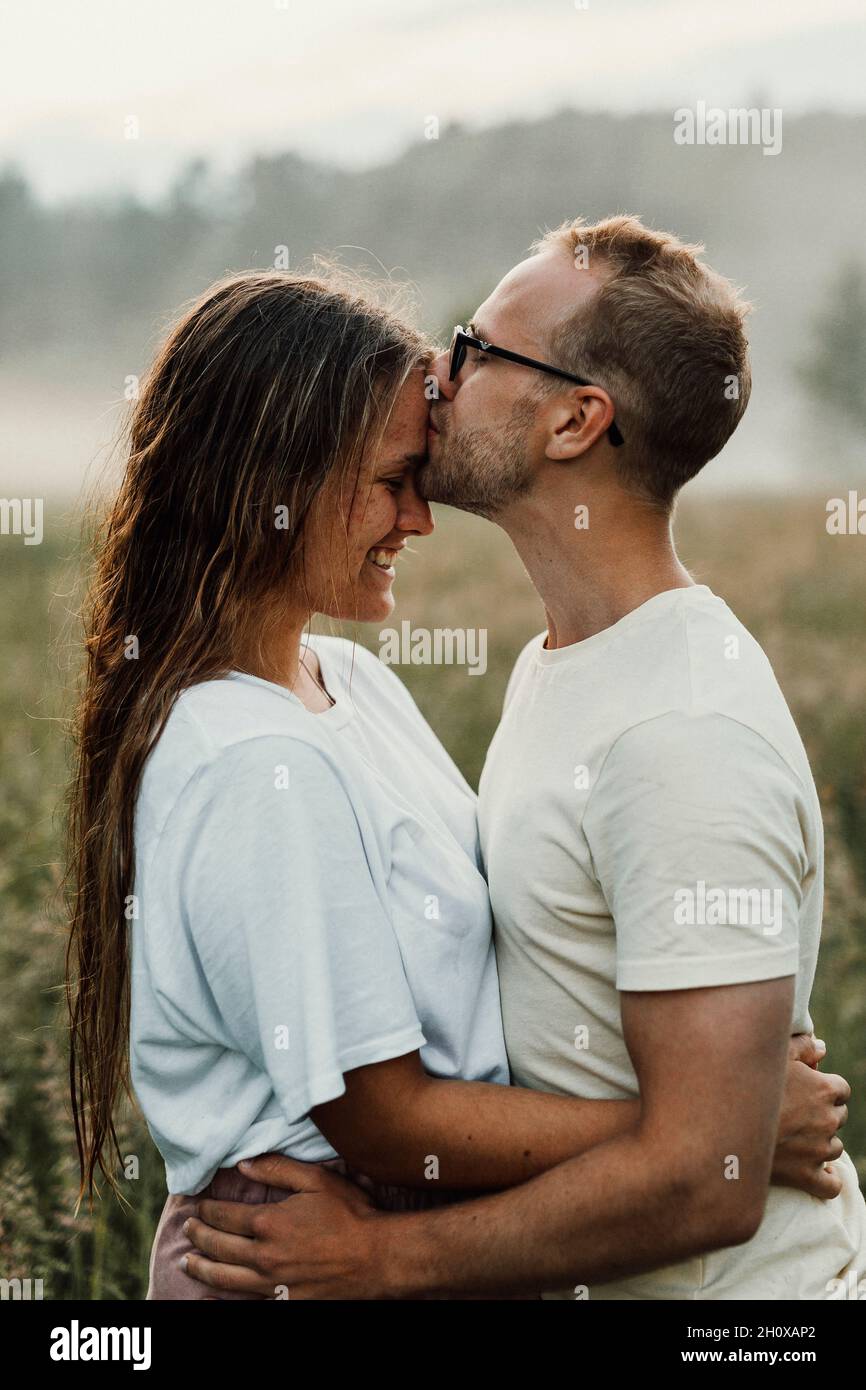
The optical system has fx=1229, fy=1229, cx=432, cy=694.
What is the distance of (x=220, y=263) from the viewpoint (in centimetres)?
5997

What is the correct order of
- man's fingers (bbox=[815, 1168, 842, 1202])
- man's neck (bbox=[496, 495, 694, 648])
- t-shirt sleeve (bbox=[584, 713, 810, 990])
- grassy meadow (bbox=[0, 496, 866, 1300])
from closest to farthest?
1. t-shirt sleeve (bbox=[584, 713, 810, 990])
2. man's fingers (bbox=[815, 1168, 842, 1202])
3. man's neck (bbox=[496, 495, 694, 648])
4. grassy meadow (bbox=[0, 496, 866, 1300])

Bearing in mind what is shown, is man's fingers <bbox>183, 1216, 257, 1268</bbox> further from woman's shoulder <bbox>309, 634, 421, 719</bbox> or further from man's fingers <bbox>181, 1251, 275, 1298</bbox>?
woman's shoulder <bbox>309, 634, 421, 719</bbox>

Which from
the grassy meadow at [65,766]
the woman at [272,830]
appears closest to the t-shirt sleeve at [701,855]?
the woman at [272,830]

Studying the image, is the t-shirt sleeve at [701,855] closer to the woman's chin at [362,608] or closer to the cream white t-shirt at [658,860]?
the cream white t-shirt at [658,860]

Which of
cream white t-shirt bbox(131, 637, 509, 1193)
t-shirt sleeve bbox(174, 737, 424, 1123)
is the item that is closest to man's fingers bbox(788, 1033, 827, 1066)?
cream white t-shirt bbox(131, 637, 509, 1193)

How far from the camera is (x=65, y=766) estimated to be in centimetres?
509

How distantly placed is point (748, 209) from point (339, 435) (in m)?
92.5

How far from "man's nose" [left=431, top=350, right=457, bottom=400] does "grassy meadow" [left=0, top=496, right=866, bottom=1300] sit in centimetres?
95

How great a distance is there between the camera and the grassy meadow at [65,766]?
3.64 m

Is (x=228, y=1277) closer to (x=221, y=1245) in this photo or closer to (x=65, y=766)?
(x=221, y=1245)

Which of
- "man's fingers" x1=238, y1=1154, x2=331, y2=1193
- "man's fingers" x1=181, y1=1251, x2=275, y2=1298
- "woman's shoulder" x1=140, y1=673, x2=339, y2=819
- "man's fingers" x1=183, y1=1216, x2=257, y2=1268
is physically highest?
"woman's shoulder" x1=140, y1=673, x2=339, y2=819

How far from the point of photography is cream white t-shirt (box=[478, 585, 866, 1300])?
2.09 m

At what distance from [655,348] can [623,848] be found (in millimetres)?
1103
